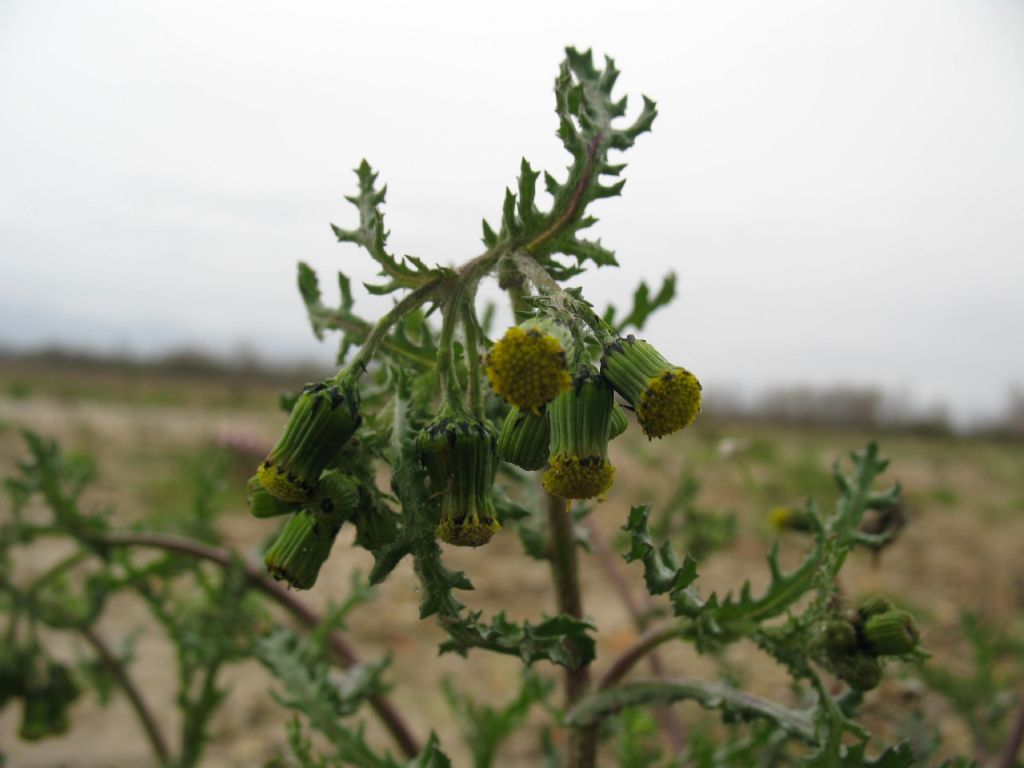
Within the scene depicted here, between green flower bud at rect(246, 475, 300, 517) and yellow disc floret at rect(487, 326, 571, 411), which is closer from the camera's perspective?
yellow disc floret at rect(487, 326, 571, 411)

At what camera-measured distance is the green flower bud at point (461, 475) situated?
1.24 meters

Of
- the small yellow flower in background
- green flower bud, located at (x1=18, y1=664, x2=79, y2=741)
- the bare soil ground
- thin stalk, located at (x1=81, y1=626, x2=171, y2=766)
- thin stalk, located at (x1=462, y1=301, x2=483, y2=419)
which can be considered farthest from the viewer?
the bare soil ground

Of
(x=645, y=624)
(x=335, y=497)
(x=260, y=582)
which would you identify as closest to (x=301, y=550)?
(x=335, y=497)

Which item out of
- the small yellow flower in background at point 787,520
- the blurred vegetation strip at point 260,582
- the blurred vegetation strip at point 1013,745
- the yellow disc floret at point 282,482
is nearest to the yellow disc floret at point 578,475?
the yellow disc floret at point 282,482

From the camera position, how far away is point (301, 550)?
4.55 ft

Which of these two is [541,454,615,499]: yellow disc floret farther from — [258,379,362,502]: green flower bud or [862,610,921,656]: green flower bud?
[862,610,921,656]: green flower bud

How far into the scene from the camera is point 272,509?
58.5 inches

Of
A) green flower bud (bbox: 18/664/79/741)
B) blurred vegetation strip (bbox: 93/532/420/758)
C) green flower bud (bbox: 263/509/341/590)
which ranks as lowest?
green flower bud (bbox: 18/664/79/741)

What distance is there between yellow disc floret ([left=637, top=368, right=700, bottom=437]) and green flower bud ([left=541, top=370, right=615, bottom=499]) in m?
0.07

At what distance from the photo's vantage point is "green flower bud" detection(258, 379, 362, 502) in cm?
128

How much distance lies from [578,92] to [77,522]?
200cm

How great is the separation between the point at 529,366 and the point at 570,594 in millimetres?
739

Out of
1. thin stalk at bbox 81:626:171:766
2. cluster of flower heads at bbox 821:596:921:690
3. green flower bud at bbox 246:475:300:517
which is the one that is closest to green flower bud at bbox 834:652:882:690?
cluster of flower heads at bbox 821:596:921:690

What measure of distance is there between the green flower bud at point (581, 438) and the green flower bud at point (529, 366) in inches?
2.3
